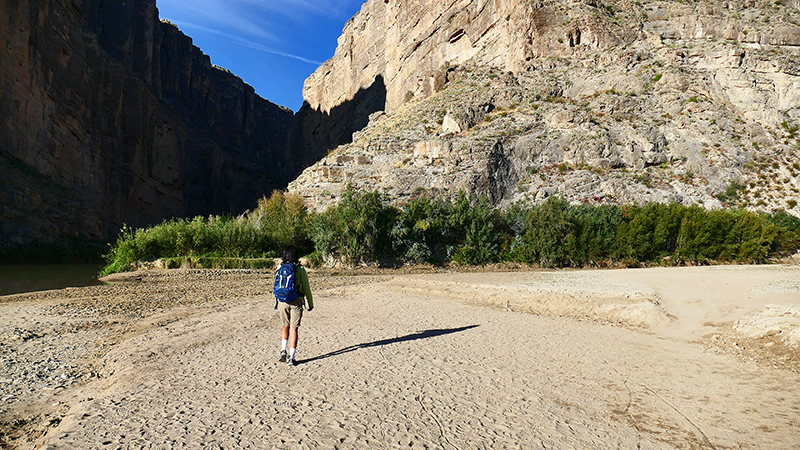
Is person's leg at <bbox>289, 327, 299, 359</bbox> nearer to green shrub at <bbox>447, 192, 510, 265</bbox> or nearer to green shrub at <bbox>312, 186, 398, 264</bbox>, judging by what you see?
green shrub at <bbox>312, 186, 398, 264</bbox>

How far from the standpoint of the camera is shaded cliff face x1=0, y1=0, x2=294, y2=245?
30.8 metres

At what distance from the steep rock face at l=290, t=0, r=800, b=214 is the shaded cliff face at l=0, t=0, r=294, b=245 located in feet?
64.1

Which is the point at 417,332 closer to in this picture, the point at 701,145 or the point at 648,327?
the point at 648,327

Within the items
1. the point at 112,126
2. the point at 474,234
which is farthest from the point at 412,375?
the point at 112,126

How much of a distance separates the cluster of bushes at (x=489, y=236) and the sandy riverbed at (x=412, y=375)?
9234 mm

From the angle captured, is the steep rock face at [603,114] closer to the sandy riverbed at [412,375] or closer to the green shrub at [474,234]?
the green shrub at [474,234]

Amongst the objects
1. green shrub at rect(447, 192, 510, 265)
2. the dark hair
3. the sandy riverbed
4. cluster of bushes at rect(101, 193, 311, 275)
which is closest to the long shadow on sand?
the sandy riverbed

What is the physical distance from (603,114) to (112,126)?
52.2 m

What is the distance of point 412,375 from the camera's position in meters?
4.87

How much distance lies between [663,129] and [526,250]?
61.3 ft

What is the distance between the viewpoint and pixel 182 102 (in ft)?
235

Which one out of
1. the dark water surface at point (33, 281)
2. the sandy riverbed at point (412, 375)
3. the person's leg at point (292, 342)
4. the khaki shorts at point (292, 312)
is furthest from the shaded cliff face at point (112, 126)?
the person's leg at point (292, 342)

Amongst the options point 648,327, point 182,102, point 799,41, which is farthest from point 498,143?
point 182,102

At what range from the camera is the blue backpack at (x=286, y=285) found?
533 centimetres
